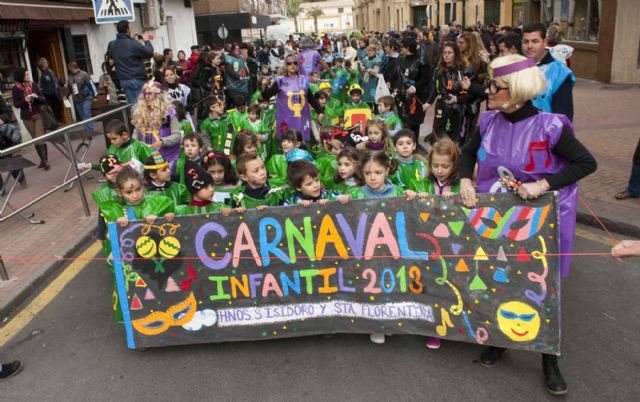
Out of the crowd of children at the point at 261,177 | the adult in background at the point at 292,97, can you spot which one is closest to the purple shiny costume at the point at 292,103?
the adult in background at the point at 292,97

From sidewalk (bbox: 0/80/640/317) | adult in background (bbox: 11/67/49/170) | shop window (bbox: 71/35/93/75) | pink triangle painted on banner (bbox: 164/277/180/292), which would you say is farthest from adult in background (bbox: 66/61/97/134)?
pink triangle painted on banner (bbox: 164/277/180/292)

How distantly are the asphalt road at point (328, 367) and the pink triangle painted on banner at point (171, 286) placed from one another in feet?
1.66

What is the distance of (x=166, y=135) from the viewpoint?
7.30 meters

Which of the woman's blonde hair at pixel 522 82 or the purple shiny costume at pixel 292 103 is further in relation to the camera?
the purple shiny costume at pixel 292 103

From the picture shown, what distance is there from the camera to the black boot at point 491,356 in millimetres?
3729

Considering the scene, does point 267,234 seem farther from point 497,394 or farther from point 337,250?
point 497,394

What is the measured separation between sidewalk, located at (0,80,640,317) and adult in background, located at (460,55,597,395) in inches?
113

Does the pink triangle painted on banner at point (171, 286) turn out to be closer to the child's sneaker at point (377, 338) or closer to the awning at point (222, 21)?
the child's sneaker at point (377, 338)

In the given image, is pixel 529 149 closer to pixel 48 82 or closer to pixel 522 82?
pixel 522 82

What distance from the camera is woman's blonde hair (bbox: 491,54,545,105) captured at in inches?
127

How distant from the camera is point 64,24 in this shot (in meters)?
15.2

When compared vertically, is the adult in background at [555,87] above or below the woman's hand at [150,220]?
above

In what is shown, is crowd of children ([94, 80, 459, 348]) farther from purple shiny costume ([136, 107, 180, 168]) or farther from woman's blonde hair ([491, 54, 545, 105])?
woman's blonde hair ([491, 54, 545, 105])

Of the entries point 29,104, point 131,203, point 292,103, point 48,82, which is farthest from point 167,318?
point 48,82
